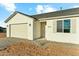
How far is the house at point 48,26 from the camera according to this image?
56.2 ft

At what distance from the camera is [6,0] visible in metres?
15.2

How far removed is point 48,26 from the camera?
19953 mm

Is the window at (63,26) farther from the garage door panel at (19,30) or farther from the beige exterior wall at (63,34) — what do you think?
the garage door panel at (19,30)

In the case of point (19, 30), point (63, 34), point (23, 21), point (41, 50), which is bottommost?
point (41, 50)

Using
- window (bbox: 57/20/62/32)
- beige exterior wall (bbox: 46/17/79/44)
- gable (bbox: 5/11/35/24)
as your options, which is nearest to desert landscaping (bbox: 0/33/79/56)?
beige exterior wall (bbox: 46/17/79/44)

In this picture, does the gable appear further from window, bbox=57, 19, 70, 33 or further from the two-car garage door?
window, bbox=57, 19, 70, 33

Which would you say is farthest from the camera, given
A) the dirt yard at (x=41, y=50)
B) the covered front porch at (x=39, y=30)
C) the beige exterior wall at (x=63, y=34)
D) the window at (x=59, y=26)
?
the covered front porch at (x=39, y=30)

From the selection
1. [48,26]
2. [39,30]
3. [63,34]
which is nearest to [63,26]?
[63,34]

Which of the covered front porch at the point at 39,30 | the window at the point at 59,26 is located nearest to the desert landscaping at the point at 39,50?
the window at the point at 59,26

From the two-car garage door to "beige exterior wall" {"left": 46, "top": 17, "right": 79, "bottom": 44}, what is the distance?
3554mm

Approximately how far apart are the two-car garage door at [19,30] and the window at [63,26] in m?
5.31

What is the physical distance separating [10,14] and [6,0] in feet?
31.0

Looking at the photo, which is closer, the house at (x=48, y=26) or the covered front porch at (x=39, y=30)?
the house at (x=48, y=26)

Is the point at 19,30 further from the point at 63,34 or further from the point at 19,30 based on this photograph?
the point at 63,34
